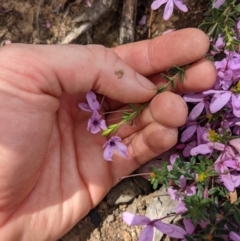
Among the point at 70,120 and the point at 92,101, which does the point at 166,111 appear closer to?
the point at 92,101

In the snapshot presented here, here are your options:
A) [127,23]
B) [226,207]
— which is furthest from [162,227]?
[127,23]

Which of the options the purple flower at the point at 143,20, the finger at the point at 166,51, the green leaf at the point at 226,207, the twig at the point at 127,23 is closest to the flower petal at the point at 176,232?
the green leaf at the point at 226,207

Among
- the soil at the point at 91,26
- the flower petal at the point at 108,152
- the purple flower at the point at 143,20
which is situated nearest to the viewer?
the flower petal at the point at 108,152

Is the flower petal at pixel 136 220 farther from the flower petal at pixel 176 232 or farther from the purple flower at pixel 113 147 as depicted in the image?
the purple flower at pixel 113 147

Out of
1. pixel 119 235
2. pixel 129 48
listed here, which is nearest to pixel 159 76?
pixel 129 48

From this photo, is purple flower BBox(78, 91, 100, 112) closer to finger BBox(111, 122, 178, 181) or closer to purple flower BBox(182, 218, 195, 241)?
finger BBox(111, 122, 178, 181)

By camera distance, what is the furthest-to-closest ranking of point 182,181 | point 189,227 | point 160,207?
point 160,207 < point 182,181 < point 189,227

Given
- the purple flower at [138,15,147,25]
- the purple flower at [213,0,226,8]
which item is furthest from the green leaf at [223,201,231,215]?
the purple flower at [138,15,147,25]
